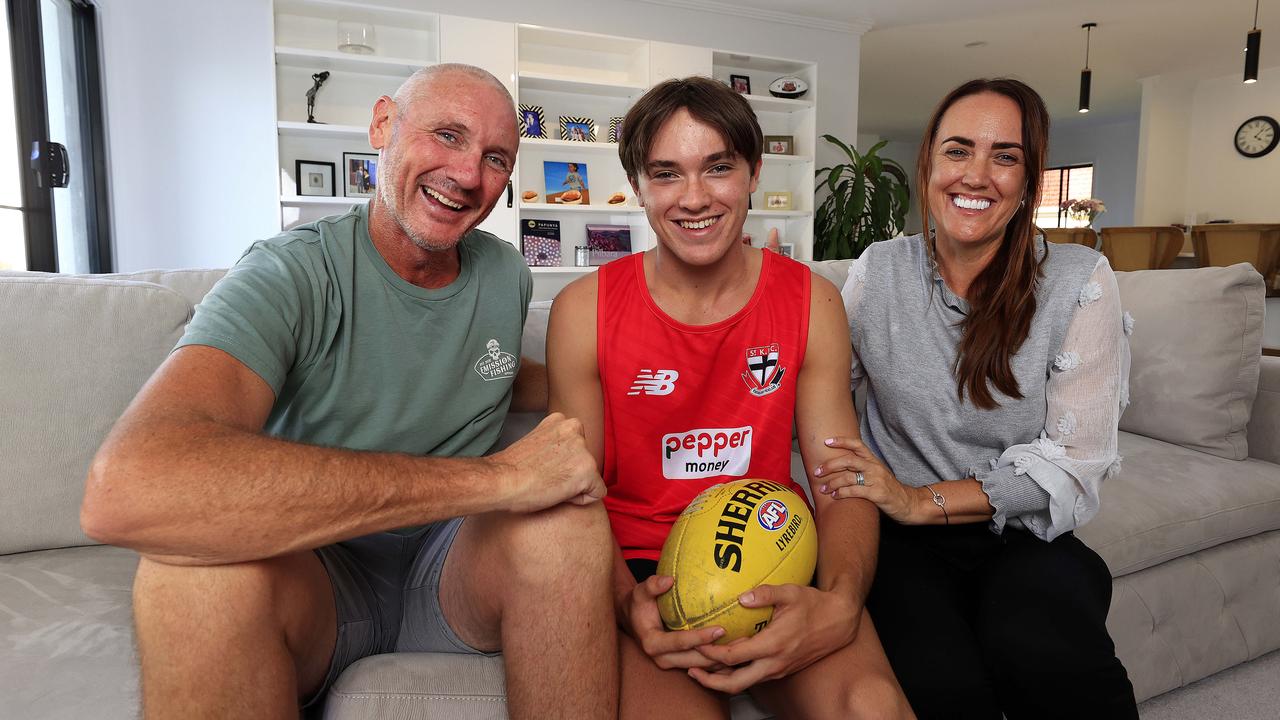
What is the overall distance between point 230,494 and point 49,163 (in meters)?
3.60

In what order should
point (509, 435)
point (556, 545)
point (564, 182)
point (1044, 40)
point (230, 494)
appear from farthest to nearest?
1. point (1044, 40)
2. point (564, 182)
3. point (509, 435)
4. point (556, 545)
5. point (230, 494)

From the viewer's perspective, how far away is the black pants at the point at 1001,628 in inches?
45.0

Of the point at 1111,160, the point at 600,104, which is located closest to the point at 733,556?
the point at 600,104

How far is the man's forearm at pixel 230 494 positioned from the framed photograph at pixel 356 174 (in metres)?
4.23

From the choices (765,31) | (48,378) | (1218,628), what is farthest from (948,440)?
(765,31)

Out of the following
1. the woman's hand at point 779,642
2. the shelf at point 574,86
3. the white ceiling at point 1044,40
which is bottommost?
the woman's hand at point 779,642

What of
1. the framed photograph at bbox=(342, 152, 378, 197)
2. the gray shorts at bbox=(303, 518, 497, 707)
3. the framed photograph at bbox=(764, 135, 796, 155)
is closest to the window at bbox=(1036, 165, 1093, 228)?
the framed photograph at bbox=(764, 135, 796, 155)

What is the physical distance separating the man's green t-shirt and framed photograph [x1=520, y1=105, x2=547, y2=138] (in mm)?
3809

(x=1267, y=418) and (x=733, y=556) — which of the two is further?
(x=1267, y=418)

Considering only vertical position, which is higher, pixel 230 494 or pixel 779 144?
pixel 779 144

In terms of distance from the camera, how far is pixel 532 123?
498 centimetres

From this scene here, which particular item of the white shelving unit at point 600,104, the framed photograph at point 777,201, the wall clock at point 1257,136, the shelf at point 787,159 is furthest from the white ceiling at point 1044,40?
the framed photograph at point 777,201

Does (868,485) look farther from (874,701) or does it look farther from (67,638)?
(67,638)

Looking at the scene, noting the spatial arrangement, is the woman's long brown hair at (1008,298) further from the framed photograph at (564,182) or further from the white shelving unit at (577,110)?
the framed photograph at (564,182)
